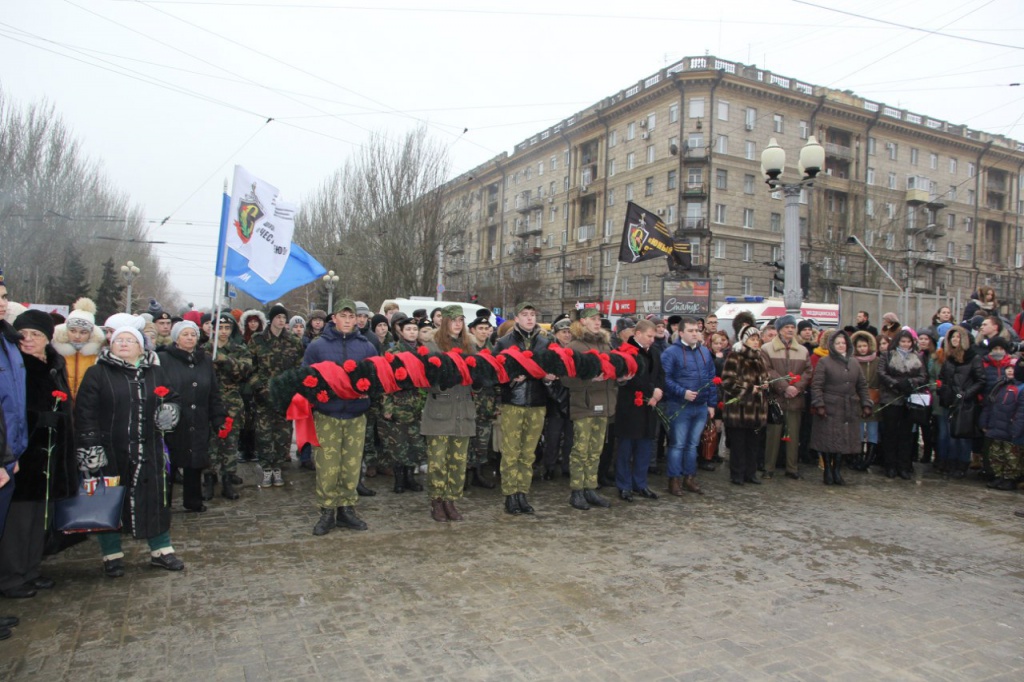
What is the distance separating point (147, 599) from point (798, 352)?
7973 millimetres

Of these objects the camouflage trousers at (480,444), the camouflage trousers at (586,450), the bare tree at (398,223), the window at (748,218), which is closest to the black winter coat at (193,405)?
the camouflage trousers at (480,444)

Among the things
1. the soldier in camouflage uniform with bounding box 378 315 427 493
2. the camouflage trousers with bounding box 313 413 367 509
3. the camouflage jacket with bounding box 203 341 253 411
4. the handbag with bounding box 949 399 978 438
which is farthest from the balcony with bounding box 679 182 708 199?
the camouflage trousers with bounding box 313 413 367 509

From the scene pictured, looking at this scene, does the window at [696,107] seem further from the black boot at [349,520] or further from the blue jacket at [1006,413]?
the black boot at [349,520]

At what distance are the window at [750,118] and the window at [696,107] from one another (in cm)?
366

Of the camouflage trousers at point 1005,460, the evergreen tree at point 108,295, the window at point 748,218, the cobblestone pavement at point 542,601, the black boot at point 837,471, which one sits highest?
the window at point 748,218

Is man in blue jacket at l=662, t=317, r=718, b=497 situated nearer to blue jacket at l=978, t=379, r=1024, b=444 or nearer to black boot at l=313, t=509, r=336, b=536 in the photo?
blue jacket at l=978, t=379, r=1024, b=444

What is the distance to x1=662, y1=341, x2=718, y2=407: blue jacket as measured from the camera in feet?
24.8

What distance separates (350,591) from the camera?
4453 millimetres

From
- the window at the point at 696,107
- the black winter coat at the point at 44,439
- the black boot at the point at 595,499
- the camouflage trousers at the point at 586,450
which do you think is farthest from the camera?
the window at the point at 696,107

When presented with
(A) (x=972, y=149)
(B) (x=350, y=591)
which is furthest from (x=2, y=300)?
(A) (x=972, y=149)

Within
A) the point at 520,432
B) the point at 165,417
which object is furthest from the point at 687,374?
the point at 165,417

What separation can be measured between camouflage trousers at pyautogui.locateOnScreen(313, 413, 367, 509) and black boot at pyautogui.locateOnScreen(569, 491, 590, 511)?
7.62ft

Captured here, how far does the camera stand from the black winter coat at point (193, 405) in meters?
6.13

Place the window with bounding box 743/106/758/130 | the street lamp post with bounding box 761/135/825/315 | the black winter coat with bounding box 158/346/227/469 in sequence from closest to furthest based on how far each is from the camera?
the black winter coat with bounding box 158/346/227/469
the street lamp post with bounding box 761/135/825/315
the window with bounding box 743/106/758/130
